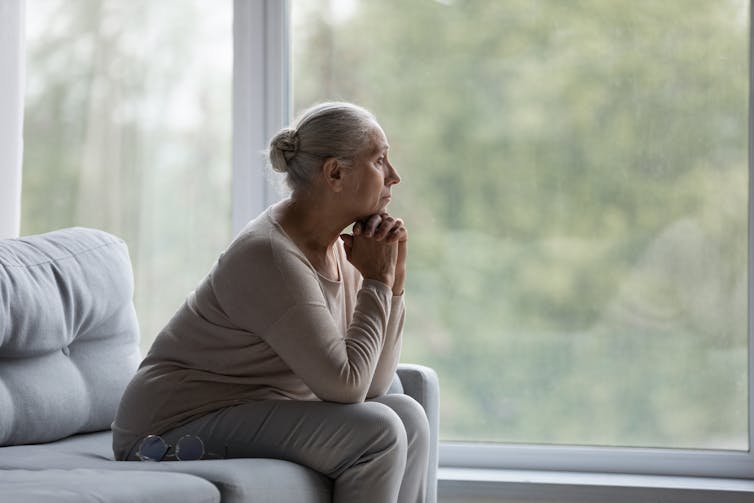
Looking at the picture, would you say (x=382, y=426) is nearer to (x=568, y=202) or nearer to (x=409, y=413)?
(x=409, y=413)

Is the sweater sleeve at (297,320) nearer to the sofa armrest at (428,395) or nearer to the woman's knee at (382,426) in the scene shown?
the woman's knee at (382,426)

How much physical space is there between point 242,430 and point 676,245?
5.12 feet

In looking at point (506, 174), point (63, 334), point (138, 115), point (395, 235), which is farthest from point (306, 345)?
point (138, 115)

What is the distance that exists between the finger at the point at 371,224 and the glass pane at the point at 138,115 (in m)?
1.19

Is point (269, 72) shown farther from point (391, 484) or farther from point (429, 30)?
point (391, 484)

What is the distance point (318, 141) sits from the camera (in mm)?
2307

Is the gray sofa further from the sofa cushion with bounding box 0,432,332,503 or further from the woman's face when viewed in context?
the woman's face

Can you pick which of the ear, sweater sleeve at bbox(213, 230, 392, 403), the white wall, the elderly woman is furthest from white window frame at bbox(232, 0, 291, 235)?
sweater sleeve at bbox(213, 230, 392, 403)

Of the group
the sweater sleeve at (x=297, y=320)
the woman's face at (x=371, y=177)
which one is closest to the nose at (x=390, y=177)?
the woman's face at (x=371, y=177)

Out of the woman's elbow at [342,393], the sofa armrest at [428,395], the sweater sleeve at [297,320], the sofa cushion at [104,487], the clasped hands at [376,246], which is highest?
the clasped hands at [376,246]

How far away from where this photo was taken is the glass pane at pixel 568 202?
3133 millimetres

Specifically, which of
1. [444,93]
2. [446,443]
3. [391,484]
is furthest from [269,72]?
[391,484]

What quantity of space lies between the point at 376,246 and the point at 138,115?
4.65 feet

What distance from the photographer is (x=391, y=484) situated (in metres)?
2.01
